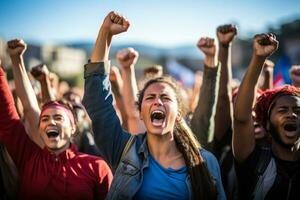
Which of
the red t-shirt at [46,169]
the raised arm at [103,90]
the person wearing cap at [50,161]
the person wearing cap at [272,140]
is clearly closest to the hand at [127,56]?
the person wearing cap at [50,161]

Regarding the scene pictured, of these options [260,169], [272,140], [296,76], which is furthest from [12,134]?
[296,76]

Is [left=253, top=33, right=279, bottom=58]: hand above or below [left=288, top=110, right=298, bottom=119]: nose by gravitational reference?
above

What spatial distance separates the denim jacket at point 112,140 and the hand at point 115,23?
0.23 m

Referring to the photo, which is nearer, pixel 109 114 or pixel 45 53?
pixel 109 114

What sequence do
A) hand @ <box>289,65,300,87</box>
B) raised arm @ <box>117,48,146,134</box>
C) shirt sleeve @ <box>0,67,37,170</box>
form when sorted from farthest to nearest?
hand @ <box>289,65,300,87</box> < raised arm @ <box>117,48,146,134</box> < shirt sleeve @ <box>0,67,37,170</box>

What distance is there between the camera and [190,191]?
267 centimetres

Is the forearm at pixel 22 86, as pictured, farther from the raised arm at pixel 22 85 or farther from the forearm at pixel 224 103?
→ the forearm at pixel 224 103

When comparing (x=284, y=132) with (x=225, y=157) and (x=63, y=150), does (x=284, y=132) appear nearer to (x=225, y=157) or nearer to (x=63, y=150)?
(x=225, y=157)

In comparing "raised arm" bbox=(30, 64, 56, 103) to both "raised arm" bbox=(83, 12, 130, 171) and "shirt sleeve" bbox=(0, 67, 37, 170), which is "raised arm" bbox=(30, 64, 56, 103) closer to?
"shirt sleeve" bbox=(0, 67, 37, 170)

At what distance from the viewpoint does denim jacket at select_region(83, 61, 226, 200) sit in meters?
2.71

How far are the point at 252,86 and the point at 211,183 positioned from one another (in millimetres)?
742

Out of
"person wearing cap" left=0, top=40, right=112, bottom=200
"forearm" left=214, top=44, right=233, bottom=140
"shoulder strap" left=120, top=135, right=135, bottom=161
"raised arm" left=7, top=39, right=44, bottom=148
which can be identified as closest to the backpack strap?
"forearm" left=214, top=44, right=233, bottom=140

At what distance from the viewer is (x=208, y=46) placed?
11.6 feet

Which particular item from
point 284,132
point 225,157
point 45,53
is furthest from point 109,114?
point 45,53
